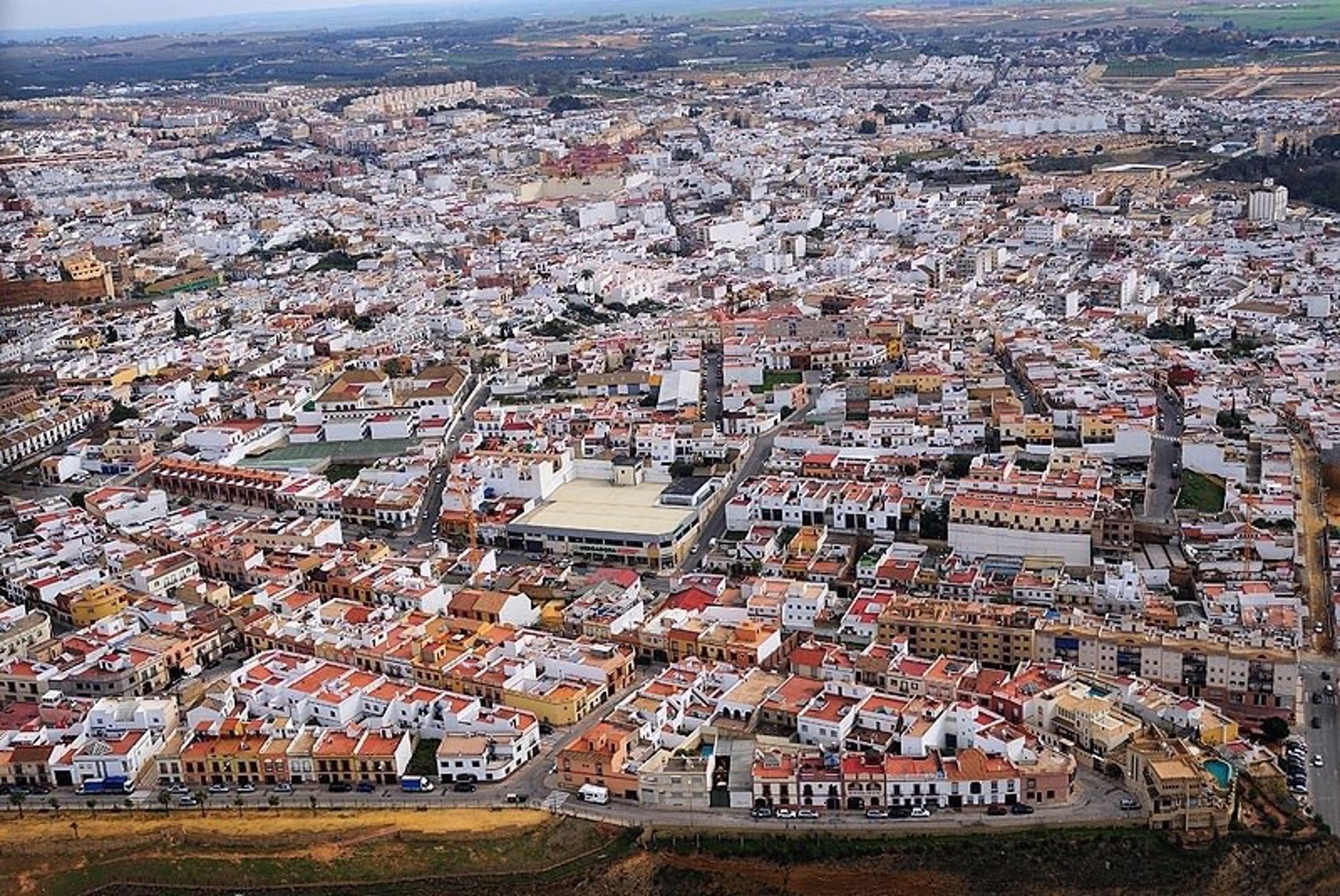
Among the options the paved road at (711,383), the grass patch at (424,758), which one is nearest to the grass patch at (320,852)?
the grass patch at (424,758)

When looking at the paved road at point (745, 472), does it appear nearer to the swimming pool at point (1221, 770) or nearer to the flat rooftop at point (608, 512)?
the flat rooftop at point (608, 512)

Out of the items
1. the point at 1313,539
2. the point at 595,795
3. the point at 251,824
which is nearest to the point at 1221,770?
the point at 595,795

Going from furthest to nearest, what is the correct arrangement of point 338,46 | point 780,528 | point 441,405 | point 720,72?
point 338,46 < point 720,72 < point 441,405 < point 780,528

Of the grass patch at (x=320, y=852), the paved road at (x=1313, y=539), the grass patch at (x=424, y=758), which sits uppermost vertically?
the paved road at (x=1313, y=539)

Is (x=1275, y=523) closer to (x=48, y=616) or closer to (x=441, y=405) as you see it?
(x=441, y=405)

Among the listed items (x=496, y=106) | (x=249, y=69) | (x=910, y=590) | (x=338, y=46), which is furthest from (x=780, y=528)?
(x=338, y=46)

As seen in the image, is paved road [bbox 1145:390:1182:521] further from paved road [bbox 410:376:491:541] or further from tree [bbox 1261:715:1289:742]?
paved road [bbox 410:376:491:541]
